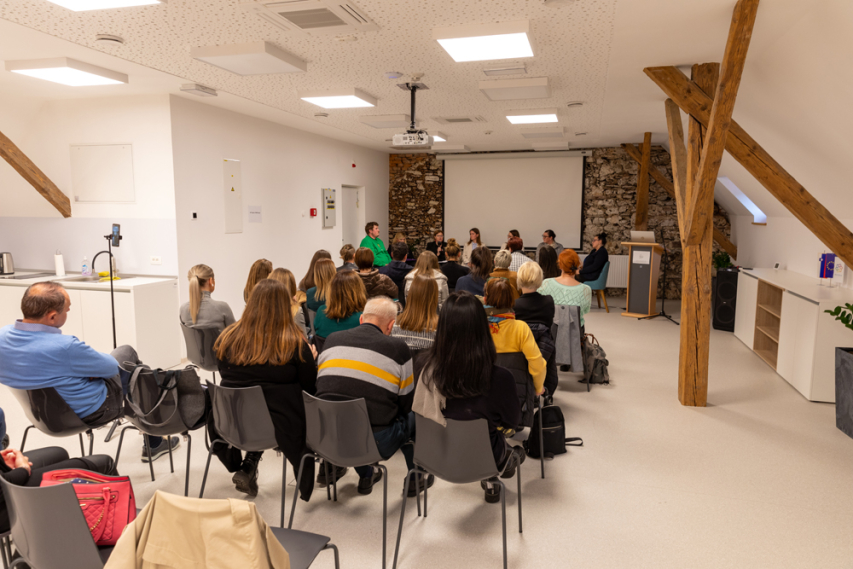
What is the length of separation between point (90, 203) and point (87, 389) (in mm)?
4177

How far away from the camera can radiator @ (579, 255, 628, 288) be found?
35.6 feet

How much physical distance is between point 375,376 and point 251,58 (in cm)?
284

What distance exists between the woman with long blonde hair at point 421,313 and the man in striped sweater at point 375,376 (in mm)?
481

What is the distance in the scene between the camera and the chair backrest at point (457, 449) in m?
2.43

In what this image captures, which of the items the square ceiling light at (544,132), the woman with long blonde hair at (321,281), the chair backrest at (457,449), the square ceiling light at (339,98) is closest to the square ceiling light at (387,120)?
the square ceiling light at (339,98)

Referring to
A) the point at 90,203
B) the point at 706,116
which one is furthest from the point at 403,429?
the point at 90,203

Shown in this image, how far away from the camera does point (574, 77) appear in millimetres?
5137

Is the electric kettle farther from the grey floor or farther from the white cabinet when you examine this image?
the white cabinet

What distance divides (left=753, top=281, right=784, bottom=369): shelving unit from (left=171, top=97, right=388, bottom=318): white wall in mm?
6306

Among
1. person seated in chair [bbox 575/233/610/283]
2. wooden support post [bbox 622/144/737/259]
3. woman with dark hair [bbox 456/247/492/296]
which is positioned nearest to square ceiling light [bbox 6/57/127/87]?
woman with dark hair [bbox 456/247/492/296]

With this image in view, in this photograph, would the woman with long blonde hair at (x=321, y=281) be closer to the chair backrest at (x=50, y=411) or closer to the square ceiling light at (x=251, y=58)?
the square ceiling light at (x=251, y=58)

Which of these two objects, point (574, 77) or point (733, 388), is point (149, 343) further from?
point (733, 388)

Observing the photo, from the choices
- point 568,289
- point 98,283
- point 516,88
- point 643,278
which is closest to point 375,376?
point 568,289

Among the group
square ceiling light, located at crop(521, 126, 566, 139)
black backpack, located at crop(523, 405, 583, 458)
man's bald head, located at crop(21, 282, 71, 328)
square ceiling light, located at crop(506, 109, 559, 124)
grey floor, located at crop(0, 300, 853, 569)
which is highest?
square ceiling light, located at crop(521, 126, 566, 139)
